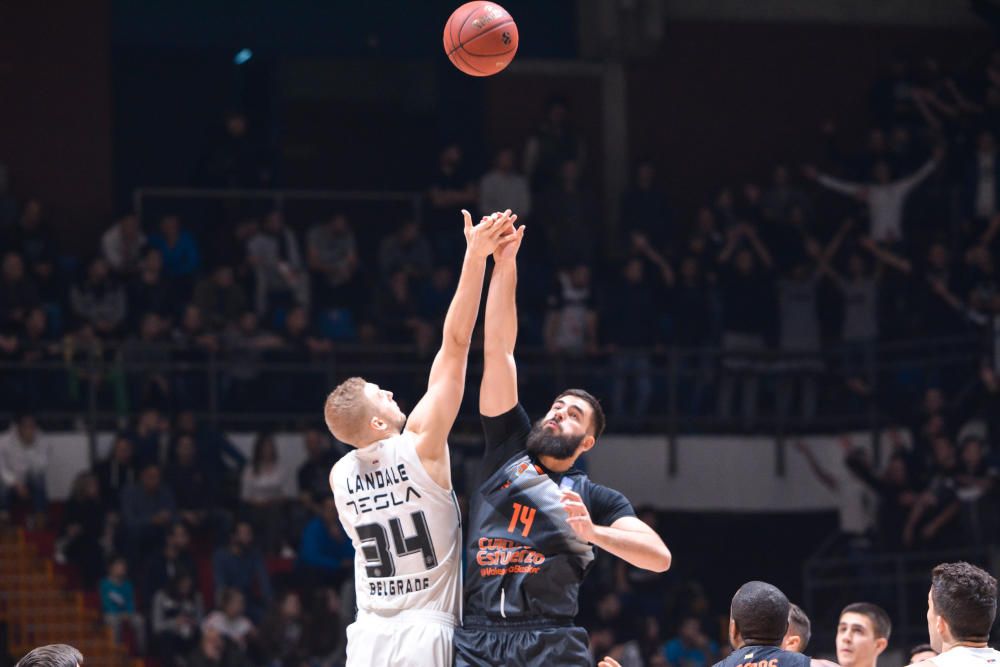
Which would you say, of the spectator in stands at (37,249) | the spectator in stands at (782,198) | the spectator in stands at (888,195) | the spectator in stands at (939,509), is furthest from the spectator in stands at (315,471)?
the spectator in stands at (888,195)

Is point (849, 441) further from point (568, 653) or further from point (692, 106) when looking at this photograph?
point (568, 653)

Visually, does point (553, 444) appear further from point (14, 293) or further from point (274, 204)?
point (274, 204)

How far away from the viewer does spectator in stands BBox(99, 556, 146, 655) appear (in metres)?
14.4

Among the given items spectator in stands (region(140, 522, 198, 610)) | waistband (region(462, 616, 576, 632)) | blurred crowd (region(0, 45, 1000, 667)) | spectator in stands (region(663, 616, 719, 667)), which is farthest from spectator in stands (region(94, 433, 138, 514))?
waistband (region(462, 616, 576, 632))

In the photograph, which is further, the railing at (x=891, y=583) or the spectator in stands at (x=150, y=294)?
the spectator in stands at (x=150, y=294)

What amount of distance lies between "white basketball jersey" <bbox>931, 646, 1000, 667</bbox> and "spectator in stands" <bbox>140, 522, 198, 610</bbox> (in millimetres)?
9645

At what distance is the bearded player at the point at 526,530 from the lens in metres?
6.29

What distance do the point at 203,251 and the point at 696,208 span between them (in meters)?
6.55

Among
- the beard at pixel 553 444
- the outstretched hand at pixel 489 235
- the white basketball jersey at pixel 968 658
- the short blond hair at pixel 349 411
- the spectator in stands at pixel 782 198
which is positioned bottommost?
the white basketball jersey at pixel 968 658

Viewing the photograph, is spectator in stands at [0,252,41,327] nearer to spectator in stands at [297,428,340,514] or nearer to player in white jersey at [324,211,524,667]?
spectator in stands at [297,428,340,514]

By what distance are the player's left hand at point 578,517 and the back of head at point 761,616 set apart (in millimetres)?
738

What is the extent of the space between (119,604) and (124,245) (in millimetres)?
4068

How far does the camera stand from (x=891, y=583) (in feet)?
49.5

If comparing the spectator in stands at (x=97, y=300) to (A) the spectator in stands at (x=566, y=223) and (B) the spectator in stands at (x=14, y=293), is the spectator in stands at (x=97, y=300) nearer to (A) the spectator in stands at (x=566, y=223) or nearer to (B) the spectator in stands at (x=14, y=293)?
(B) the spectator in stands at (x=14, y=293)
